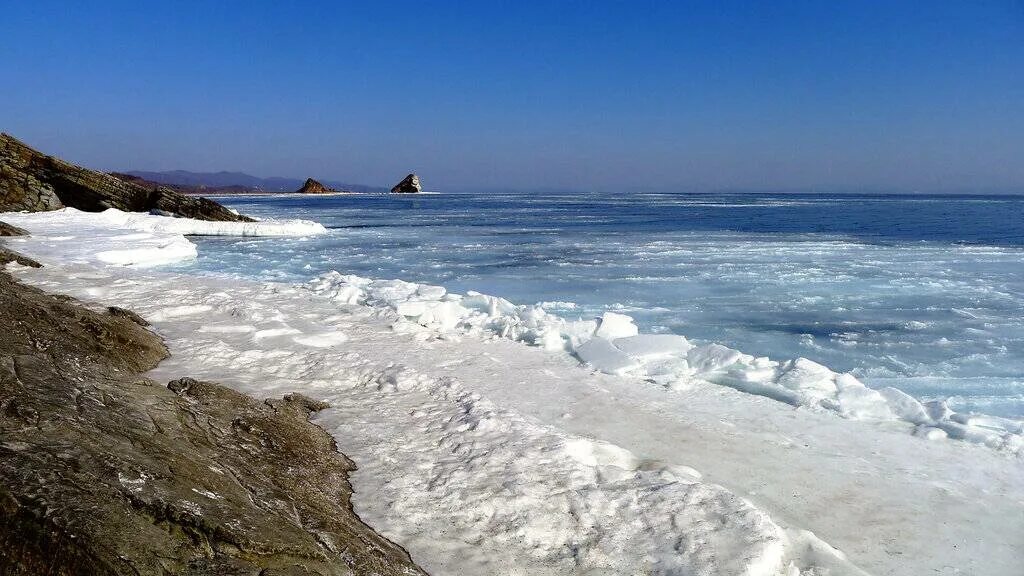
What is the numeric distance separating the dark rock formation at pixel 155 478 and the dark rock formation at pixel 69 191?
824 inches

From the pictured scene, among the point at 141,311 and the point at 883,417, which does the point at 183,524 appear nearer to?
the point at 883,417

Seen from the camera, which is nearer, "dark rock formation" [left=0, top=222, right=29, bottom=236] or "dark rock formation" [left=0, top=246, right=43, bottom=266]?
"dark rock formation" [left=0, top=246, right=43, bottom=266]

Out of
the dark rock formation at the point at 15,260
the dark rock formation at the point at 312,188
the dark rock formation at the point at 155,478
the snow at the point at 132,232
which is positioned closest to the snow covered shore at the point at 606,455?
the dark rock formation at the point at 155,478

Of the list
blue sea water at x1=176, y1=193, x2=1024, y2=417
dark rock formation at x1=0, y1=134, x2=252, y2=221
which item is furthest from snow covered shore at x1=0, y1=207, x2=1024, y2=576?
dark rock formation at x1=0, y1=134, x2=252, y2=221

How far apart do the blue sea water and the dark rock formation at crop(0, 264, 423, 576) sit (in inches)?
185

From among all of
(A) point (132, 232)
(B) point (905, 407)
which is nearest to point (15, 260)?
(A) point (132, 232)

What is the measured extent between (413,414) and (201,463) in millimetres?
1713

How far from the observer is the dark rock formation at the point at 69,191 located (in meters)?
20.8

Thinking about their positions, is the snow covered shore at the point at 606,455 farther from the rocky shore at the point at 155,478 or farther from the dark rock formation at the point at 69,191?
the dark rock formation at the point at 69,191

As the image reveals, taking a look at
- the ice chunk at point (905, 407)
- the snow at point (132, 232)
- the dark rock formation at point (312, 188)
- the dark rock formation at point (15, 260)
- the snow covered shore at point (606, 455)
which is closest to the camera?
the snow covered shore at point (606, 455)

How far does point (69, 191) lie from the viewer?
22.3 meters

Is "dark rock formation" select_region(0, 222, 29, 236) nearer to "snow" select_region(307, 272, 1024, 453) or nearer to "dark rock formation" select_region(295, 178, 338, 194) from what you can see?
"snow" select_region(307, 272, 1024, 453)

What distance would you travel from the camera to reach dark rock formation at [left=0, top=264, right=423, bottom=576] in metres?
1.86

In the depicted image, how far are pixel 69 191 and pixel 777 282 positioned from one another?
23.3 m
